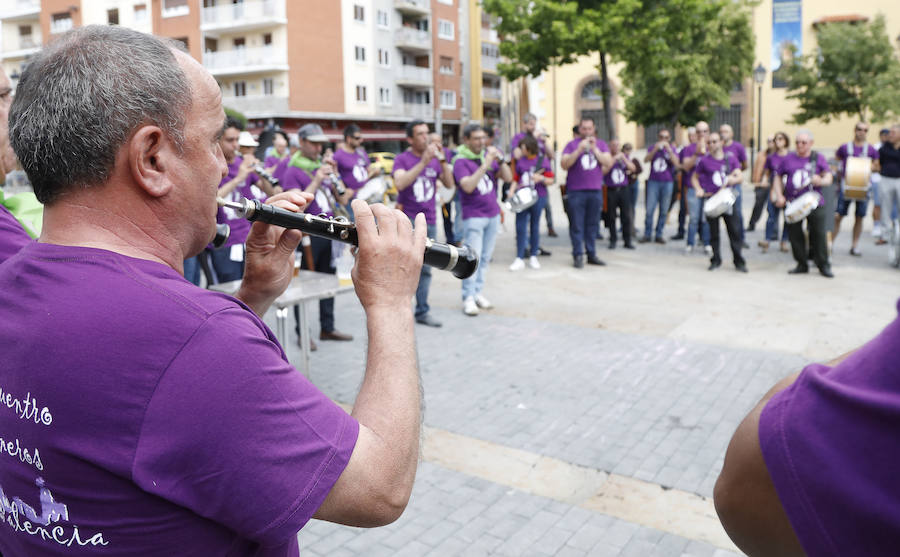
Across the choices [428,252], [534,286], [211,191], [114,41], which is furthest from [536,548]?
[534,286]

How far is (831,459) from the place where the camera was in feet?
2.58

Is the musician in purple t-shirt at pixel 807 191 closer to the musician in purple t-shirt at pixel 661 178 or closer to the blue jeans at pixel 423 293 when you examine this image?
the musician in purple t-shirt at pixel 661 178

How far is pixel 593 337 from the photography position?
6.68 m

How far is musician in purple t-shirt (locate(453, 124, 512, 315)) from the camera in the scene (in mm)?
7777

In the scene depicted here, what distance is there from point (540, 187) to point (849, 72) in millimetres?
20699

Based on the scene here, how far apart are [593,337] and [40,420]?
5885mm

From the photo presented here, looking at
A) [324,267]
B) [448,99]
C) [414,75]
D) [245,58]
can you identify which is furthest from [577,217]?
[448,99]

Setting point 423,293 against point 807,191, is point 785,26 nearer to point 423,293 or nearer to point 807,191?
point 807,191

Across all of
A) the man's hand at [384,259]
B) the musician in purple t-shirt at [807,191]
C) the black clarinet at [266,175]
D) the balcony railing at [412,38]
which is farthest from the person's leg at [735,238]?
the balcony railing at [412,38]

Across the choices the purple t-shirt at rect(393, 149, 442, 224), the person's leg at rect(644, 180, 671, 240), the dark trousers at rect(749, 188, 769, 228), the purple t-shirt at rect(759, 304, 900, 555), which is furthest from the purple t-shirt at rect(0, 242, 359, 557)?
the dark trousers at rect(749, 188, 769, 228)

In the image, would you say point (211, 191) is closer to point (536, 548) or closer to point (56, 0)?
point (536, 548)

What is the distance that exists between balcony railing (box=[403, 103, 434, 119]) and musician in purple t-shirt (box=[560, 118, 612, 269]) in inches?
1375

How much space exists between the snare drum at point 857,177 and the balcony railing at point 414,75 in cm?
3565

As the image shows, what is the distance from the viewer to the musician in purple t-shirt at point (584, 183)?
10.2m
